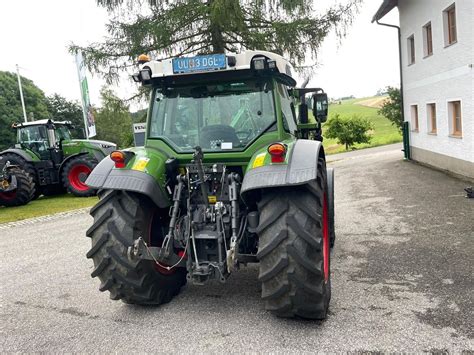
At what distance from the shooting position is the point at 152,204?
414cm

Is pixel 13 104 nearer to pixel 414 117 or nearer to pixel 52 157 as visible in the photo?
pixel 52 157

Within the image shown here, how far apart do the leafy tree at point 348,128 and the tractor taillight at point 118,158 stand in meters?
24.9

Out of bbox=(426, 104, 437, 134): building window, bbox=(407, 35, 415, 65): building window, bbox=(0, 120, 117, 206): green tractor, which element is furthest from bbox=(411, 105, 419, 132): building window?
bbox=(0, 120, 117, 206): green tractor

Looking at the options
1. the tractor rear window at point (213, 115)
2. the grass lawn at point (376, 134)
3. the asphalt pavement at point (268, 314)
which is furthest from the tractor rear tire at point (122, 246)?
the grass lawn at point (376, 134)

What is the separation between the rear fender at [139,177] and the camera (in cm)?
383

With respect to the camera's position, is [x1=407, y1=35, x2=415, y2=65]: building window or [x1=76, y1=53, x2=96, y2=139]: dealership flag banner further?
[x1=407, y1=35, x2=415, y2=65]: building window

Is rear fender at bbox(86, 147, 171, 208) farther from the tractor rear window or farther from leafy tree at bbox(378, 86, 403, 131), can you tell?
leafy tree at bbox(378, 86, 403, 131)

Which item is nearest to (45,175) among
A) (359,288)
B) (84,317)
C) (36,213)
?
(36,213)

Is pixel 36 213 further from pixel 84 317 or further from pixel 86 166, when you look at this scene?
pixel 84 317

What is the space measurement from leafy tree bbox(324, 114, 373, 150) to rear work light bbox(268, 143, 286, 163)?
81.9ft

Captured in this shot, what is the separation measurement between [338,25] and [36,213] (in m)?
10.2

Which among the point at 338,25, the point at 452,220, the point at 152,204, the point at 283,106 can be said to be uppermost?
the point at 338,25

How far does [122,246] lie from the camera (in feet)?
12.5

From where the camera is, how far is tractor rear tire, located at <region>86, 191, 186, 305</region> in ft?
12.5
